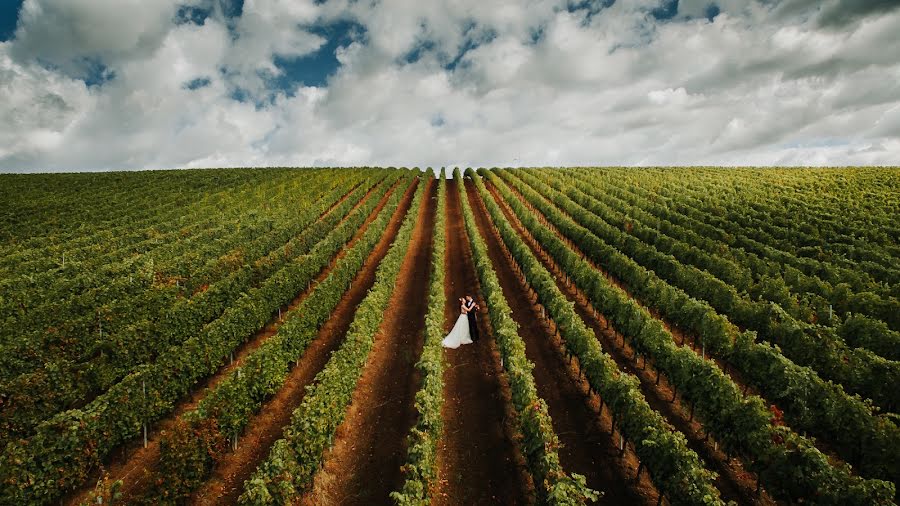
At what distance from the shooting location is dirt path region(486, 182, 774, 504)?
11.6 meters

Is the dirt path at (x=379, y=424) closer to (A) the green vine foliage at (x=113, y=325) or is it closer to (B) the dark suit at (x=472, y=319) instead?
(B) the dark suit at (x=472, y=319)

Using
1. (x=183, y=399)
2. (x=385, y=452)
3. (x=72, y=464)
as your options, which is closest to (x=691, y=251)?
(x=385, y=452)

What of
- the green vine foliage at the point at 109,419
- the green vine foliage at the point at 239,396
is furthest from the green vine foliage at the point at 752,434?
the green vine foliage at the point at 109,419

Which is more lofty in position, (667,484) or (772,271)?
(772,271)

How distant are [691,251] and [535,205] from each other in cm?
2686

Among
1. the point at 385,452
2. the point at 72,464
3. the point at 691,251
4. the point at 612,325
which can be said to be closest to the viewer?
the point at 72,464

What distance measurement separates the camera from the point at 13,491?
9.89 m

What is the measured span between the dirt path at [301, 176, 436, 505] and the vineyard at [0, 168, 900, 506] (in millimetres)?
88

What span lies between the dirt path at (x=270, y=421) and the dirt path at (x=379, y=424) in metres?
2.11

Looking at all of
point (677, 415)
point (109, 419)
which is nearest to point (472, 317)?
point (677, 415)

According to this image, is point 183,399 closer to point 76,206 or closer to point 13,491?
point 13,491

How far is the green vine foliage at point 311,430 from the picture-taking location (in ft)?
32.8

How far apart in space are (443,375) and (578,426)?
584 cm

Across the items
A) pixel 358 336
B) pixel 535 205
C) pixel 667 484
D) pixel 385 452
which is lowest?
pixel 385 452
